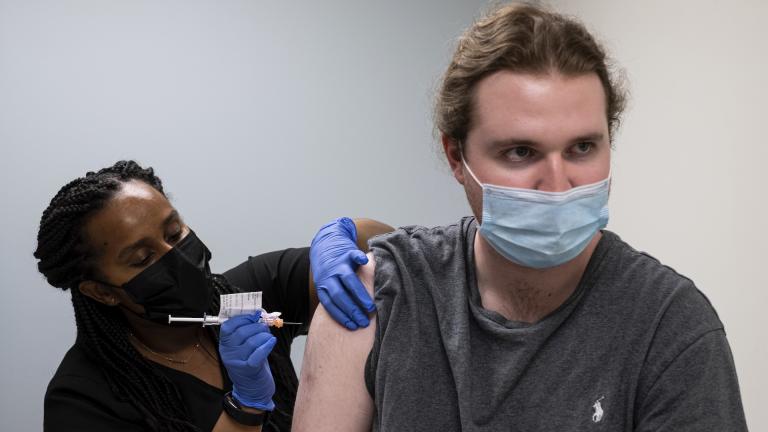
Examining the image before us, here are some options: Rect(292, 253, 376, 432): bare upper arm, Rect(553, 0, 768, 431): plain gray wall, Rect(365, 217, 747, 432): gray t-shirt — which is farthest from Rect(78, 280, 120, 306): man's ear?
Rect(553, 0, 768, 431): plain gray wall

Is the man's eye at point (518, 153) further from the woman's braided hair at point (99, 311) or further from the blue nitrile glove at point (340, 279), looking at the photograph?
the woman's braided hair at point (99, 311)

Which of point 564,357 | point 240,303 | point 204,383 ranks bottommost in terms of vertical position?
point 204,383

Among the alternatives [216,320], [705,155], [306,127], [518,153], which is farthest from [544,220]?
[306,127]

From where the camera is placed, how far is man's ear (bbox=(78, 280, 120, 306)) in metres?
1.75

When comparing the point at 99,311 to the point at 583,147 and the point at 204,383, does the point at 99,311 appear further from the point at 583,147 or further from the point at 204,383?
the point at 583,147

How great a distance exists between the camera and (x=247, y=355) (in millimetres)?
1675

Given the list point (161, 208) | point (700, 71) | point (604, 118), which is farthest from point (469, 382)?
point (700, 71)

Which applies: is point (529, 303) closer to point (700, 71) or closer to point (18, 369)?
point (700, 71)

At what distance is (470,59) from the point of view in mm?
1177

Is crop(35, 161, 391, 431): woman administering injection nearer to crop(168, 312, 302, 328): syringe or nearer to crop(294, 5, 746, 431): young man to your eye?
crop(168, 312, 302, 328): syringe

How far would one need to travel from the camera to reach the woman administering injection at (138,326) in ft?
→ 5.51

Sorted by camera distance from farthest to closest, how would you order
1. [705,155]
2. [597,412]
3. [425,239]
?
[705,155] → [425,239] → [597,412]

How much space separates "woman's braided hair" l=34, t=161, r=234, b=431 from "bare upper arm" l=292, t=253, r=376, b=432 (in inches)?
25.2

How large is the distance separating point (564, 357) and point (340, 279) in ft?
1.43
